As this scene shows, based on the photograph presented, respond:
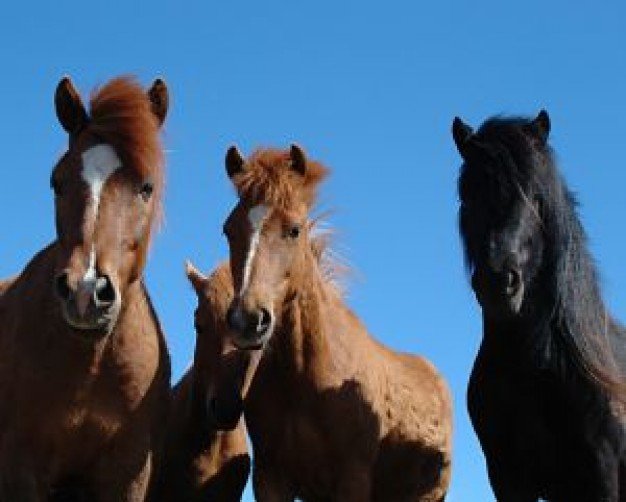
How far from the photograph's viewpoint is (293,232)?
690cm

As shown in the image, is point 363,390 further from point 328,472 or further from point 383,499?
point 383,499

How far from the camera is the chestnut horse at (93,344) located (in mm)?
5504

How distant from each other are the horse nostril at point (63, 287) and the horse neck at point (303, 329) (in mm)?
2070

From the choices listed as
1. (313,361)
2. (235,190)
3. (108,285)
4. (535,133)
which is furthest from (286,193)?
(108,285)

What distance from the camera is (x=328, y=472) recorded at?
6.91 meters

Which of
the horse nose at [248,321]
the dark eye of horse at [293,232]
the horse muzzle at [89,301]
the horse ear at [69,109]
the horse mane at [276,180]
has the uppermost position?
the horse mane at [276,180]

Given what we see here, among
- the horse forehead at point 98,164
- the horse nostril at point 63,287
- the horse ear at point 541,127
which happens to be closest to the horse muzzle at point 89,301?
the horse nostril at point 63,287

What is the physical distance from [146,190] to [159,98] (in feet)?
2.79

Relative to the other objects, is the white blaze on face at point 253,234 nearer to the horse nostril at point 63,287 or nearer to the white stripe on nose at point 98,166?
the white stripe on nose at point 98,166

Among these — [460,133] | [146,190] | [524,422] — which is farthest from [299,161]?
[524,422]

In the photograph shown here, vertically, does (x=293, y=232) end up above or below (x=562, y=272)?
above

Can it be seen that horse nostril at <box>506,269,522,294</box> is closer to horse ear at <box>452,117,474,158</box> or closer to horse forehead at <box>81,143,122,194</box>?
horse ear at <box>452,117,474,158</box>

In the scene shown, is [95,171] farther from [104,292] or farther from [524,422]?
[524,422]

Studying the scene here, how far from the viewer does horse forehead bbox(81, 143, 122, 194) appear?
18.4 ft
